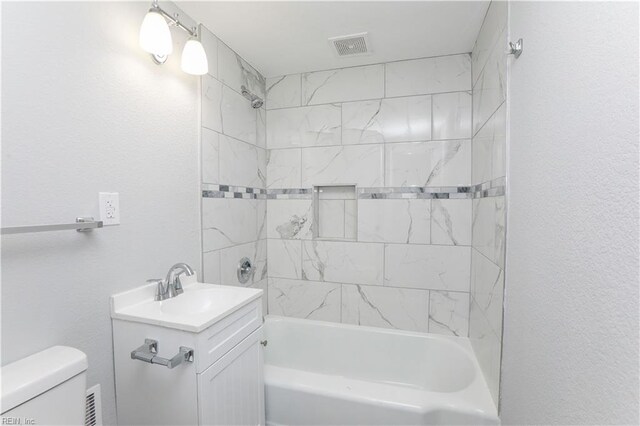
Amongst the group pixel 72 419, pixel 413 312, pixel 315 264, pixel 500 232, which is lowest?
pixel 413 312

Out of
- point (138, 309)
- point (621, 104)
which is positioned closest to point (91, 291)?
point (138, 309)

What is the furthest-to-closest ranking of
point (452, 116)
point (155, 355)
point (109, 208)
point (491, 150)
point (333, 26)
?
1. point (452, 116)
2. point (333, 26)
3. point (491, 150)
4. point (109, 208)
5. point (155, 355)

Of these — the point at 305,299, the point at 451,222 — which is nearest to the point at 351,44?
the point at 451,222

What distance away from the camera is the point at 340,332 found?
7.15 ft

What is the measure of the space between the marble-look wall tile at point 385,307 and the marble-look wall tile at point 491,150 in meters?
0.92

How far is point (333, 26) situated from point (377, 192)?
3.59ft

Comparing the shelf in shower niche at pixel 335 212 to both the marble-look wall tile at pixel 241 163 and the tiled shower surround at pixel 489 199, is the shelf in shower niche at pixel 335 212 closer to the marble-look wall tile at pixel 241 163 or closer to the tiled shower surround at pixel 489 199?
the marble-look wall tile at pixel 241 163

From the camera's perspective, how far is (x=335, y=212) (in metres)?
2.33

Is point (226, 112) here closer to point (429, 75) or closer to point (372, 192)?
point (372, 192)

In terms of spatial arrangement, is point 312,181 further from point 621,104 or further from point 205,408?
point 621,104

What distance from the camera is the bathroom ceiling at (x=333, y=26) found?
152cm

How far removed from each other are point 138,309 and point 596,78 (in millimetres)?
1648

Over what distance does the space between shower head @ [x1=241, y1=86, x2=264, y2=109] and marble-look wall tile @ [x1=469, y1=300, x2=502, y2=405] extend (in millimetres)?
2023

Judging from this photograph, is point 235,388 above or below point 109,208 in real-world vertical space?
below
